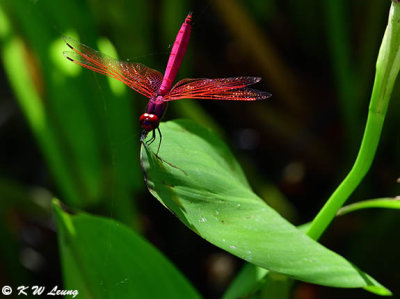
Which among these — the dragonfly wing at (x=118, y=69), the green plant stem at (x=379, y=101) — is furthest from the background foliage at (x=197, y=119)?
the green plant stem at (x=379, y=101)

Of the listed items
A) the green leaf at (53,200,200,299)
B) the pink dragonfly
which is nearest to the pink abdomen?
the pink dragonfly

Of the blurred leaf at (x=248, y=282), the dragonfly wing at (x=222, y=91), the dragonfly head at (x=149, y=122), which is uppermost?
the dragonfly wing at (x=222, y=91)

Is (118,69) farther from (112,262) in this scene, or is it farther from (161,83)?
(112,262)

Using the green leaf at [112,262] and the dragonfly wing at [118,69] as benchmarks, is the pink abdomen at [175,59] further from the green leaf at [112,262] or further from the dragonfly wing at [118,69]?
the green leaf at [112,262]

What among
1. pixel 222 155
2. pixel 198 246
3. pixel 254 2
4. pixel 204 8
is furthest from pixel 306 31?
pixel 222 155

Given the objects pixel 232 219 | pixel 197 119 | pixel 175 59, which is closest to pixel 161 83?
pixel 175 59

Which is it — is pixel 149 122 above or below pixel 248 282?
above
